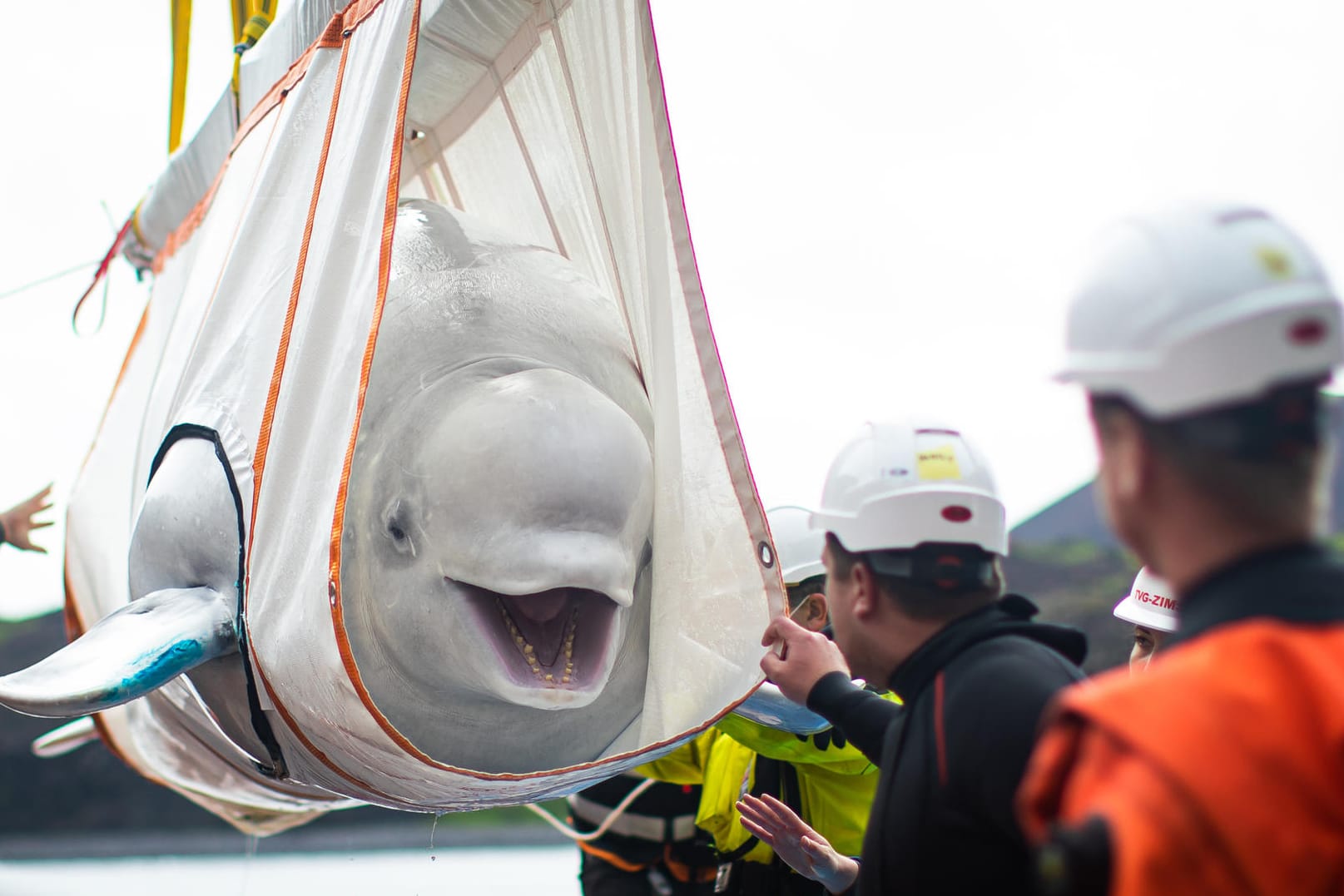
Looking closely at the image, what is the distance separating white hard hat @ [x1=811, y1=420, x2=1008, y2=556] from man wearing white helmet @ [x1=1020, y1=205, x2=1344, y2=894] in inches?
23.4

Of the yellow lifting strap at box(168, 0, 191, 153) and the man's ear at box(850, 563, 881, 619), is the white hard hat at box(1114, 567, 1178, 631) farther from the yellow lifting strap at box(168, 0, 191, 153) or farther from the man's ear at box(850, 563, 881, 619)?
the yellow lifting strap at box(168, 0, 191, 153)

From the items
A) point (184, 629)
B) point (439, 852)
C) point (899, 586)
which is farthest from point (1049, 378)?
point (439, 852)

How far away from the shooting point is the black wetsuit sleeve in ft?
6.46

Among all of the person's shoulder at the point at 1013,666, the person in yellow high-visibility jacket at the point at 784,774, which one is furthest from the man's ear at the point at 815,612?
the person's shoulder at the point at 1013,666

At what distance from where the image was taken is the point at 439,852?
1030 cm

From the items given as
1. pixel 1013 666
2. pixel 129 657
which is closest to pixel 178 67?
pixel 129 657

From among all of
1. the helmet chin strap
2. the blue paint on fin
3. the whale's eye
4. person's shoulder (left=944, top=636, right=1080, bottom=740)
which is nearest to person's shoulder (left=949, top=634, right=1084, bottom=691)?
person's shoulder (left=944, top=636, right=1080, bottom=740)

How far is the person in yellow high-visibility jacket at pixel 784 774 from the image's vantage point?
3.12 m

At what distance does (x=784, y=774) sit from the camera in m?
3.40

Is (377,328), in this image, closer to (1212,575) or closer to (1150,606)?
(1212,575)

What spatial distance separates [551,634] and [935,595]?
43.2 inches

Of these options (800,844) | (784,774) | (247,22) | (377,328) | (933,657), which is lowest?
(784,774)

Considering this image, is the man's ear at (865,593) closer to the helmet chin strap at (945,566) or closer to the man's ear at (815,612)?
the helmet chin strap at (945,566)

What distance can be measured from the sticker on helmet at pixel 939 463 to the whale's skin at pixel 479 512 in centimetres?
83
